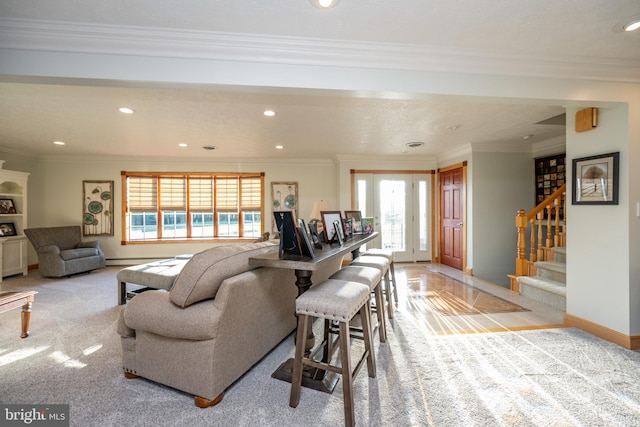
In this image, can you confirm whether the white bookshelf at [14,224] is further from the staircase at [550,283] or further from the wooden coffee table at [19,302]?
the staircase at [550,283]

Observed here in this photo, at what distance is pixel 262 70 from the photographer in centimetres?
199

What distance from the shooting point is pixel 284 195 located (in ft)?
20.7

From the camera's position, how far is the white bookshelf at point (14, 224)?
186 inches

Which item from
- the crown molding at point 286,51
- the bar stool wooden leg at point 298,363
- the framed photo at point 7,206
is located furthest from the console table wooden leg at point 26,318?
the framed photo at point 7,206

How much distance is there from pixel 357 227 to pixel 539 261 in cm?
289

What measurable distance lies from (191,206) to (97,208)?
1816 millimetres

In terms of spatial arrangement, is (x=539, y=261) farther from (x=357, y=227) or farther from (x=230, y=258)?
(x=230, y=258)

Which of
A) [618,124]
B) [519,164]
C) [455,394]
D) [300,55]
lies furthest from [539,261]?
[300,55]

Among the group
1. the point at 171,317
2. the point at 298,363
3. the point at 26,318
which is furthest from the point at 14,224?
the point at 298,363

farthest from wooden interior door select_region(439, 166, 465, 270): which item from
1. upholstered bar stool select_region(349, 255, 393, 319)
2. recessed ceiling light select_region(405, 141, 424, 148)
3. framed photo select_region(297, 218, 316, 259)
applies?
framed photo select_region(297, 218, 316, 259)

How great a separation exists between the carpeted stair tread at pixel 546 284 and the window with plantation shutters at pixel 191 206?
481 cm

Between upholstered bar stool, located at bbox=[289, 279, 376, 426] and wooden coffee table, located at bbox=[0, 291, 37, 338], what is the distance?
7.87 ft

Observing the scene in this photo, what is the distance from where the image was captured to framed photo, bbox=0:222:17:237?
4.84 metres

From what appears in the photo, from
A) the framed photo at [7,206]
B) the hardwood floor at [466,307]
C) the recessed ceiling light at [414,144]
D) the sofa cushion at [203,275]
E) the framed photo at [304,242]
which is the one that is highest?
the recessed ceiling light at [414,144]
